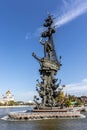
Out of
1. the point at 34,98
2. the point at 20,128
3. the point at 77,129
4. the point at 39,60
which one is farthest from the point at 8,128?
the point at 39,60

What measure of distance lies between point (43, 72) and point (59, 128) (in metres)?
28.5

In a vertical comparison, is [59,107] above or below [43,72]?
below

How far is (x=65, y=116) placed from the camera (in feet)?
186

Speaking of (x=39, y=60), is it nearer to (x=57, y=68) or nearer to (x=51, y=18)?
(x=57, y=68)

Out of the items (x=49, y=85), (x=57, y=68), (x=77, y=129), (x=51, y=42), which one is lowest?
(x=77, y=129)

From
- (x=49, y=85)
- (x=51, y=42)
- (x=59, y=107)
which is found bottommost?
(x=59, y=107)

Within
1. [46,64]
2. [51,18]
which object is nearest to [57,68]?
[46,64]

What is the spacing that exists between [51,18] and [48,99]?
19458mm

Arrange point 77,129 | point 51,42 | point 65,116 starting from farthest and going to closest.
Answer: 1. point 51,42
2. point 65,116
3. point 77,129

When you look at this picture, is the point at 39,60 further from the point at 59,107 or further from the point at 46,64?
the point at 59,107

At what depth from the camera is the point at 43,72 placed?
66.8 meters

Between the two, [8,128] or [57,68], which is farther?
[57,68]

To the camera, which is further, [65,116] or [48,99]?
[48,99]

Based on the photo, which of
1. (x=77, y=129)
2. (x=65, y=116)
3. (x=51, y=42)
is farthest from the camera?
(x=51, y=42)
